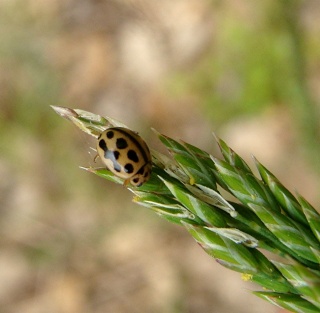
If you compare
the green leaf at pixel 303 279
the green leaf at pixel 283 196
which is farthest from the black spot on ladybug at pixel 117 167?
the green leaf at pixel 303 279

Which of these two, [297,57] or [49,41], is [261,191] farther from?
[49,41]

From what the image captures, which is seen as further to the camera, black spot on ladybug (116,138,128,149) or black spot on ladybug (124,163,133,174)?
black spot on ladybug (116,138,128,149)

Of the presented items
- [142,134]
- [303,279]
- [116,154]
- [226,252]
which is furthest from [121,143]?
[142,134]

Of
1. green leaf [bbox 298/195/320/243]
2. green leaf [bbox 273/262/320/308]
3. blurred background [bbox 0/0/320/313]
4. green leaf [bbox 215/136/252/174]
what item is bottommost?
blurred background [bbox 0/0/320/313]

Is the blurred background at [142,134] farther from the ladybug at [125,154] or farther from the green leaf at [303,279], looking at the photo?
the green leaf at [303,279]

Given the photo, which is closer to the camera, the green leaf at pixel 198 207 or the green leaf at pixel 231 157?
the green leaf at pixel 198 207

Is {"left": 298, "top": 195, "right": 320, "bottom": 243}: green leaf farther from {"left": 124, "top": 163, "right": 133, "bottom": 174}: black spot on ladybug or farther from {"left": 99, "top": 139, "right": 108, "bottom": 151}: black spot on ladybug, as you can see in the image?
{"left": 99, "top": 139, "right": 108, "bottom": 151}: black spot on ladybug

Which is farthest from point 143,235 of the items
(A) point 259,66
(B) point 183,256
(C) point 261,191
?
(C) point 261,191

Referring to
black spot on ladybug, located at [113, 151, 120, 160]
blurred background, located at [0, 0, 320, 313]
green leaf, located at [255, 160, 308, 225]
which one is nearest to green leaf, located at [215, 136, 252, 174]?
green leaf, located at [255, 160, 308, 225]
